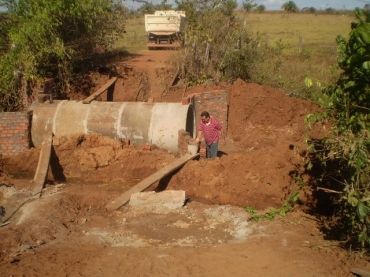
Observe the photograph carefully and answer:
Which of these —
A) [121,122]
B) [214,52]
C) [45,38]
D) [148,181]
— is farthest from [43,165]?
[214,52]

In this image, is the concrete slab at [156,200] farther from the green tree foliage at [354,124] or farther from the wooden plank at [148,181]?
the green tree foliage at [354,124]

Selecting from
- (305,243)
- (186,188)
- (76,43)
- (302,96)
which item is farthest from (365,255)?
(76,43)

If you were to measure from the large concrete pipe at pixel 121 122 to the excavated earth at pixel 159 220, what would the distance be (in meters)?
0.33

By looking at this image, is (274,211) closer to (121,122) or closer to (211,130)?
(211,130)

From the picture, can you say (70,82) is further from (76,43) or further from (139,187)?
(139,187)

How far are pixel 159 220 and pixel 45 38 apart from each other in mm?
7460

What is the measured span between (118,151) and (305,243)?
5603 millimetres

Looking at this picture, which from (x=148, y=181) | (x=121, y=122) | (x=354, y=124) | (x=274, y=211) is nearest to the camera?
(x=354, y=124)

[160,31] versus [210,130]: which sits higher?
[160,31]

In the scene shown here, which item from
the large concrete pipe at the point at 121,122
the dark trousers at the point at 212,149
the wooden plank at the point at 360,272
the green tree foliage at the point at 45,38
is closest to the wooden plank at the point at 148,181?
the dark trousers at the point at 212,149

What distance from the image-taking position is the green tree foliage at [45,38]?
38.5ft

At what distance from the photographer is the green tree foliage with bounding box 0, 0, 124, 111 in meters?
11.7

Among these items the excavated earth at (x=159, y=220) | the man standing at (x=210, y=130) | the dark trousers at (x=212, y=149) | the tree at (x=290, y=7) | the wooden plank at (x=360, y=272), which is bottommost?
the excavated earth at (x=159, y=220)

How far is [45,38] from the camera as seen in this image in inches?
480
